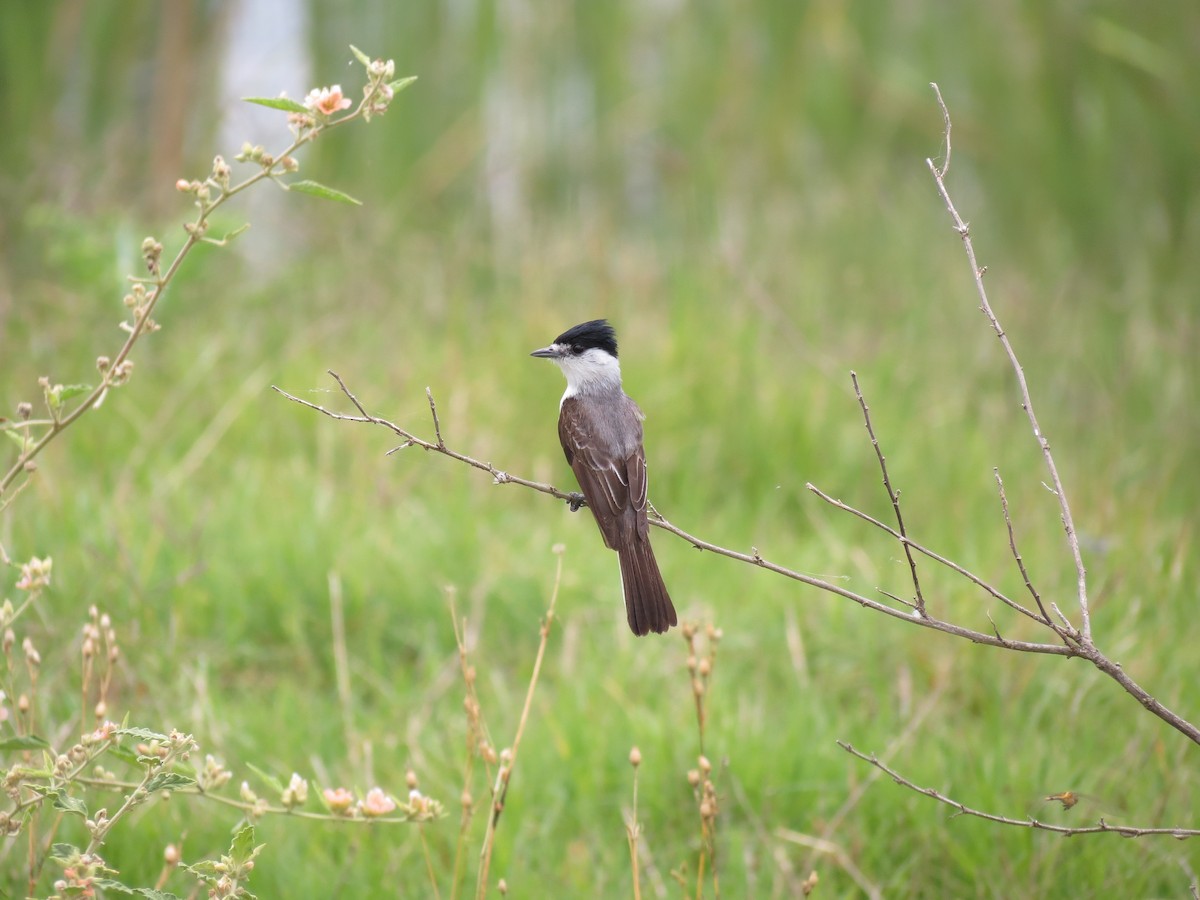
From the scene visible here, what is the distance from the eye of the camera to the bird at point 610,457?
10.3 feet

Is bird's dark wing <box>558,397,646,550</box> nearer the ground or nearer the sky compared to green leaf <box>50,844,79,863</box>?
nearer the sky

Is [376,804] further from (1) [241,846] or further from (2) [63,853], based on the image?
(2) [63,853]

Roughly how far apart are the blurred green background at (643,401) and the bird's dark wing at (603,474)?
0.80 meters

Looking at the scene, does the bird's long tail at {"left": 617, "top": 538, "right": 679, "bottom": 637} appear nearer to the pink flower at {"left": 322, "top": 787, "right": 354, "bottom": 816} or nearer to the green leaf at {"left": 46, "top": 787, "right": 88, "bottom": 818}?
the pink flower at {"left": 322, "top": 787, "right": 354, "bottom": 816}

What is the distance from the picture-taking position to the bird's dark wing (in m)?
3.42

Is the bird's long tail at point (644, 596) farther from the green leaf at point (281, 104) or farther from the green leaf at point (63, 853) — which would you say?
the green leaf at point (281, 104)

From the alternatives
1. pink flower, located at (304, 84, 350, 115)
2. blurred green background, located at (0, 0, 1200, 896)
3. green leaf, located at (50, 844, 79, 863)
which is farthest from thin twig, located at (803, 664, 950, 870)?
pink flower, located at (304, 84, 350, 115)

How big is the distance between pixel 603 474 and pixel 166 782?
1.57 m

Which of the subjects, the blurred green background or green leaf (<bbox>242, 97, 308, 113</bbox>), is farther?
the blurred green background

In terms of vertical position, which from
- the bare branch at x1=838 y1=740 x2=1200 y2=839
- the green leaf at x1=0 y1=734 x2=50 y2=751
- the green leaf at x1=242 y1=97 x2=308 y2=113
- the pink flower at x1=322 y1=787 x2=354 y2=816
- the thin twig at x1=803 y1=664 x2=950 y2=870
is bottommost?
the thin twig at x1=803 y1=664 x2=950 y2=870

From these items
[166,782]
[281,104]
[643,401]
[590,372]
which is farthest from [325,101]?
[643,401]

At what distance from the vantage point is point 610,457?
3658mm

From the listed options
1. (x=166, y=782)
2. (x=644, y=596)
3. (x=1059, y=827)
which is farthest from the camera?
(x=644, y=596)

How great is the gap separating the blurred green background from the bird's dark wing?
2.63 feet
